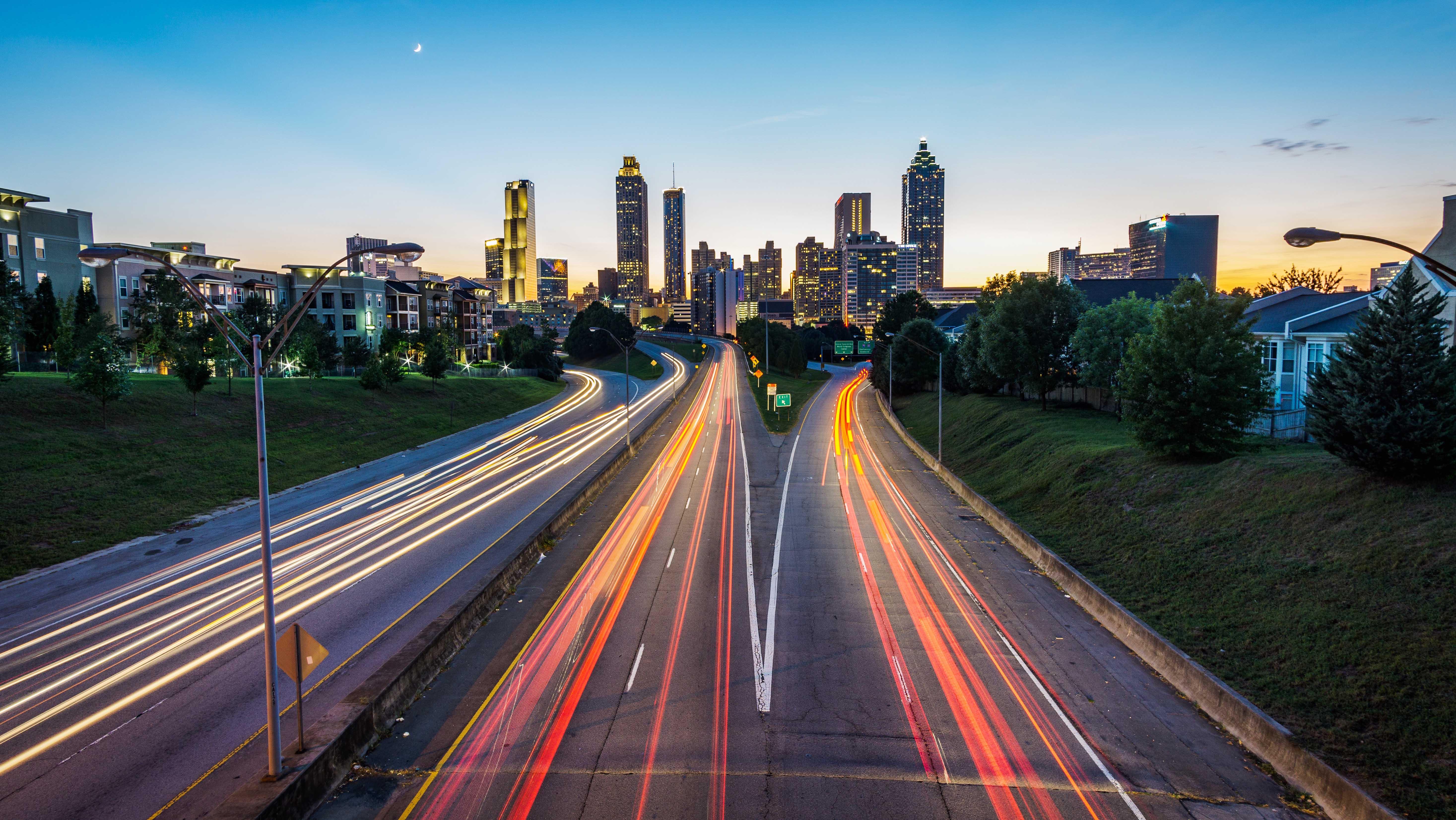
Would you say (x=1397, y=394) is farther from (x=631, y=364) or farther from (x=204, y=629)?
(x=631, y=364)

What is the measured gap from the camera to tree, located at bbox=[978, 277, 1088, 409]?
51.8m

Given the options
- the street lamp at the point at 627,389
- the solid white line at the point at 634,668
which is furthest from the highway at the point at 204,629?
the street lamp at the point at 627,389

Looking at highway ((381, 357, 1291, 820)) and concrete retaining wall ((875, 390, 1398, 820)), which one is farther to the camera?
highway ((381, 357, 1291, 820))

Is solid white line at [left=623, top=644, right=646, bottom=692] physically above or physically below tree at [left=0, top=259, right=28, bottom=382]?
below

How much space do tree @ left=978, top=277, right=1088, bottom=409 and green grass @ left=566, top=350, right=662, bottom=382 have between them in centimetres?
5854

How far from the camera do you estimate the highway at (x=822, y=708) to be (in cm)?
1108

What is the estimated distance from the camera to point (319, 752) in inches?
429

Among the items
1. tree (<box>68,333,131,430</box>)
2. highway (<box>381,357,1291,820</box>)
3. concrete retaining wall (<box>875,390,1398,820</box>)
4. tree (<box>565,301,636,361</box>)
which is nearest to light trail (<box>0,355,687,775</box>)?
highway (<box>381,357,1291,820</box>)

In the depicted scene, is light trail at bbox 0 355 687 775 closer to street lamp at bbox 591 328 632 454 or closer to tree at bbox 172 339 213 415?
street lamp at bbox 591 328 632 454

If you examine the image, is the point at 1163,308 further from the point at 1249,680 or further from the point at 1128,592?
the point at 1249,680

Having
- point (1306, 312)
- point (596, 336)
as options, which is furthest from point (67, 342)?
point (596, 336)

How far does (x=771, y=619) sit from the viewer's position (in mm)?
18891

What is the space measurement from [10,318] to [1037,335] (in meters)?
63.8

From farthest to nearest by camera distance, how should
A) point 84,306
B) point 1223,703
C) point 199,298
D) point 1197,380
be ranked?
point 84,306 < point 1197,380 < point 1223,703 < point 199,298
